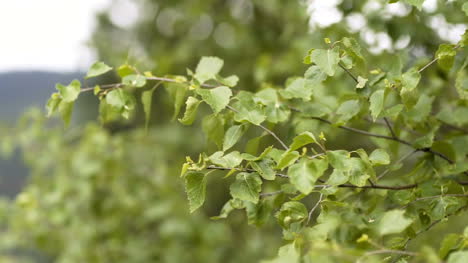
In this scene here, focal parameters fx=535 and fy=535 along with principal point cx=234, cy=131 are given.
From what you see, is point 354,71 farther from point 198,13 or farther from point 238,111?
point 198,13

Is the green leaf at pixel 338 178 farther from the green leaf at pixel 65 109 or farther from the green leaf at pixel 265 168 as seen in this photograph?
the green leaf at pixel 65 109

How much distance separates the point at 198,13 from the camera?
14.3 ft

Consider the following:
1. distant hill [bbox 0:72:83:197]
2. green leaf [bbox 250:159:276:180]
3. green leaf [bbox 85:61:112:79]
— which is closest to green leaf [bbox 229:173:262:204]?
green leaf [bbox 250:159:276:180]

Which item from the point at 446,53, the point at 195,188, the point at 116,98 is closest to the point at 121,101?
the point at 116,98

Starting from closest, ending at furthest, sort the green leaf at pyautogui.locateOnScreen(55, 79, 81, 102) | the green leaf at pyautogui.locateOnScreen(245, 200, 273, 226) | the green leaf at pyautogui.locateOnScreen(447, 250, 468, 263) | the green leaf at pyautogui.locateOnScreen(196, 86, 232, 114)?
1. the green leaf at pyautogui.locateOnScreen(447, 250, 468, 263)
2. the green leaf at pyautogui.locateOnScreen(196, 86, 232, 114)
3. the green leaf at pyautogui.locateOnScreen(245, 200, 273, 226)
4. the green leaf at pyautogui.locateOnScreen(55, 79, 81, 102)

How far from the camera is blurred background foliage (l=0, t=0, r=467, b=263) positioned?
211 centimetres

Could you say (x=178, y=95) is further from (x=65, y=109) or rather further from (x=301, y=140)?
(x=301, y=140)

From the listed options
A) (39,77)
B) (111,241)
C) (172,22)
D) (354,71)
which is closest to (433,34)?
(354,71)

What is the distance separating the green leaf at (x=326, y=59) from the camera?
0.98m

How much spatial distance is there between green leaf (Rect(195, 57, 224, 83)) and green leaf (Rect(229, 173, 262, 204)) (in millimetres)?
339

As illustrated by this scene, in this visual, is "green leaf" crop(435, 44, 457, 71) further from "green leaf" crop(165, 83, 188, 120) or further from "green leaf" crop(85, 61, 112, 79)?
"green leaf" crop(85, 61, 112, 79)

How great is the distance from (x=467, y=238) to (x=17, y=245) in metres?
3.13

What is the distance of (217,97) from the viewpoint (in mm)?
1114

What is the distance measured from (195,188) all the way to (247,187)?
99mm
